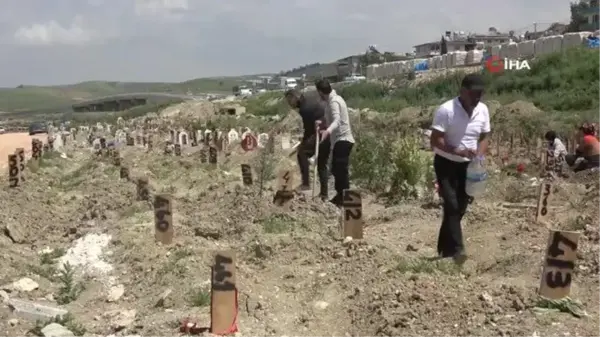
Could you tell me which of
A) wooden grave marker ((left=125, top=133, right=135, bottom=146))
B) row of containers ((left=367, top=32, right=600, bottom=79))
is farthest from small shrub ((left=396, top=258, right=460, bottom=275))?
row of containers ((left=367, top=32, right=600, bottom=79))

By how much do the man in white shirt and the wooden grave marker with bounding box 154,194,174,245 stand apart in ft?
8.03

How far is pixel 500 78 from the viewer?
1658 inches

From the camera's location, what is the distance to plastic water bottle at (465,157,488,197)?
6.71 meters

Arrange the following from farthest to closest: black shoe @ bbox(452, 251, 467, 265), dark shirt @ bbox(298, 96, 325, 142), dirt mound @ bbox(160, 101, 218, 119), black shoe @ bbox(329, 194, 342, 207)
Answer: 1. dirt mound @ bbox(160, 101, 218, 119)
2. dark shirt @ bbox(298, 96, 325, 142)
3. black shoe @ bbox(329, 194, 342, 207)
4. black shoe @ bbox(452, 251, 467, 265)

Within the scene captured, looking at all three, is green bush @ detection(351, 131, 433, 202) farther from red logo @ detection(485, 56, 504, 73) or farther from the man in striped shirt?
red logo @ detection(485, 56, 504, 73)

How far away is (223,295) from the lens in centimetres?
514

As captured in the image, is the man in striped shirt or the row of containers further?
the row of containers

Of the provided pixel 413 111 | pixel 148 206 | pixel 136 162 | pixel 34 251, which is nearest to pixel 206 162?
pixel 136 162

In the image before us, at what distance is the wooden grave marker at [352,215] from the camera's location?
7352mm

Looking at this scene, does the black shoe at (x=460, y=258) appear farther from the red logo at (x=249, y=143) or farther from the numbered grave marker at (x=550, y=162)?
the red logo at (x=249, y=143)

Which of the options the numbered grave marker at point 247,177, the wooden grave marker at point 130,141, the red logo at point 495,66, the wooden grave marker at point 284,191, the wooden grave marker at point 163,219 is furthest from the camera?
the red logo at point 495,66

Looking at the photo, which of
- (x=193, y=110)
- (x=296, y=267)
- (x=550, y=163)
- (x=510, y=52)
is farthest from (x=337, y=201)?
(x=510, y=52)

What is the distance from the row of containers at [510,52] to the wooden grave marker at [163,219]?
4207 centimetres

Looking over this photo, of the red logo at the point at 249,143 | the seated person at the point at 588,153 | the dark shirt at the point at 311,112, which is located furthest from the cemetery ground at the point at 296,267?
the red logo at the point at 249,143
